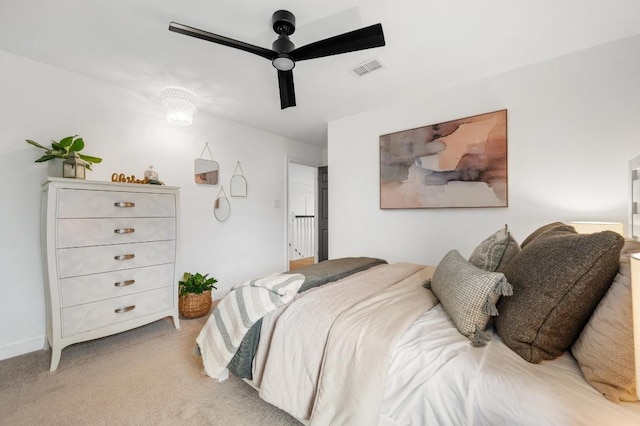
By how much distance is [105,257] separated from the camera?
2.06 m

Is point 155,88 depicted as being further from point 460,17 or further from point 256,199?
point 460,17

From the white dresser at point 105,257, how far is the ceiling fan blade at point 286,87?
4.44 feet

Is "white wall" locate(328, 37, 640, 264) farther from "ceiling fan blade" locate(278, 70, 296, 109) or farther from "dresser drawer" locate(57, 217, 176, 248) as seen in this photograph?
"dresser drawer" locate(57, 217, 176, 248)

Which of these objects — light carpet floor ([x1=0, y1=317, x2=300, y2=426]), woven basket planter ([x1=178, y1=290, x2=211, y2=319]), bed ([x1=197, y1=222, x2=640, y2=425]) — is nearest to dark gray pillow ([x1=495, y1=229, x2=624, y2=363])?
bed ([x1=197, y1=222, x2=640, y2=425])

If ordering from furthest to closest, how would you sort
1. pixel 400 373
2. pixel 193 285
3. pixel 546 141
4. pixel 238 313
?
pixel 193 285, pixel 546 141, pixel 238 313, pixel 400 373

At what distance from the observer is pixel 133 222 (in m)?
2.21

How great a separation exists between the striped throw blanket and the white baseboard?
1681 mm

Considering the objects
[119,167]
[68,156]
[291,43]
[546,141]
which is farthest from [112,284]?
[546,141]

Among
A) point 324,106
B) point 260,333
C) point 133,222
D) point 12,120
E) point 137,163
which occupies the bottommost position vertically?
point 260,333

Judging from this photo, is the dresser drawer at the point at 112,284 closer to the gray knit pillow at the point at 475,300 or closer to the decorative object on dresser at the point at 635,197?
the gray knit pillow at the point at 475,300

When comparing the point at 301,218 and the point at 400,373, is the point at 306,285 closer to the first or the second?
the point at 400,373

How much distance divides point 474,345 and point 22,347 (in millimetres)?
3162

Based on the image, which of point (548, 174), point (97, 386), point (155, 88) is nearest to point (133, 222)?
point (97, 386)

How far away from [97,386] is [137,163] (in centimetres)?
200
